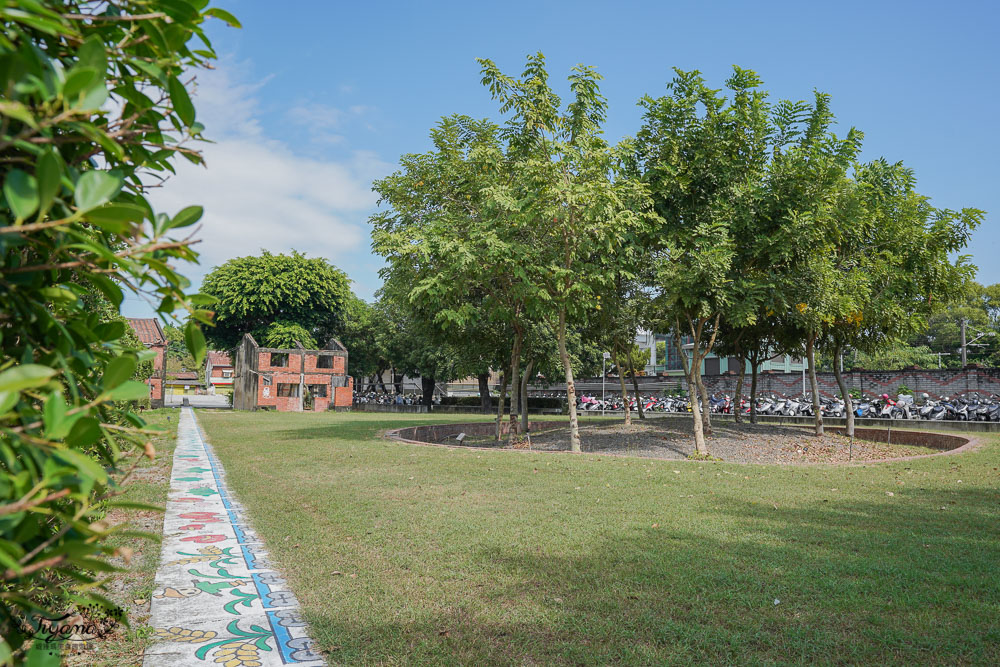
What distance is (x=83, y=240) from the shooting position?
45.5 inches

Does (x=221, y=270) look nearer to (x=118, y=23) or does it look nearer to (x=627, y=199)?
(x=627, y=199)

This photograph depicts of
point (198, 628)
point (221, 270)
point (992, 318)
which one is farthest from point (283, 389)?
point (992, 318)

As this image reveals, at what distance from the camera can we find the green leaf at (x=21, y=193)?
1.00 meters

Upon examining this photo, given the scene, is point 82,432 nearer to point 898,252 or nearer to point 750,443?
point 750,443

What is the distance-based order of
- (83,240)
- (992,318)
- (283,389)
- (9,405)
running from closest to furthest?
(9,405) < (83,240) < (283,389) < (992,318)

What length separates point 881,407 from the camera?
2539 cm

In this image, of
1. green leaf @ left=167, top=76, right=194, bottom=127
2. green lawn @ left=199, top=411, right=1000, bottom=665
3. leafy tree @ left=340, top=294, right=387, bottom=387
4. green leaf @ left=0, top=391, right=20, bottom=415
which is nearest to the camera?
green leaf @ left=0, top=391, right=20, bottom=415

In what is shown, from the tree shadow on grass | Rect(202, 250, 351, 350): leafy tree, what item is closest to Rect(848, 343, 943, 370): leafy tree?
Rect(202, 250, 351, 350): leafy tree

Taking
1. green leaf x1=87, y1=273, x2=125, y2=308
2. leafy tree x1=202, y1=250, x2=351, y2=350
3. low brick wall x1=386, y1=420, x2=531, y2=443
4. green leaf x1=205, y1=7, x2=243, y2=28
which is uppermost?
leafy tree x1=202, y1=250, x2=351, y2=350

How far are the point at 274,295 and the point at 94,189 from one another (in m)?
50.5

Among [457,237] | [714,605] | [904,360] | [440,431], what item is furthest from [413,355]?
[714,605]

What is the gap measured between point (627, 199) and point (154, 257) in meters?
12.8

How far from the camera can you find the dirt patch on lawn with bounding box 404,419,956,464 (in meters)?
14.8

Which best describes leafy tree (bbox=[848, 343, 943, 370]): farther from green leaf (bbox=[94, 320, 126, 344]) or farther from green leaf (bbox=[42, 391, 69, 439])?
green leaf (bbox=[42, 391, 69, 439])
